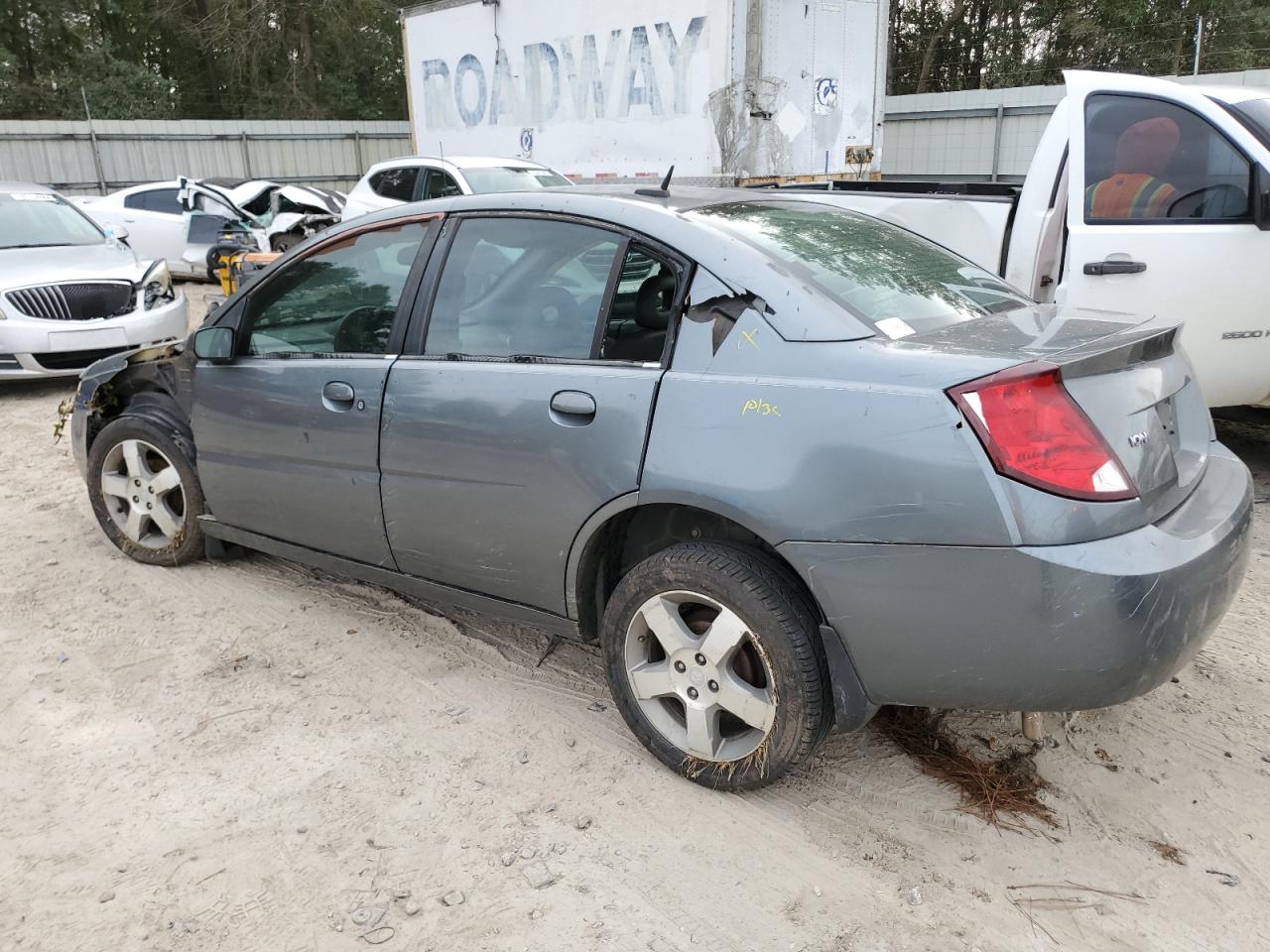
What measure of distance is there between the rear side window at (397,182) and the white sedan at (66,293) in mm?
2806

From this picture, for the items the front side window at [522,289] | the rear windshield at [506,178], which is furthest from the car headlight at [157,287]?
the front side window at [522,289]

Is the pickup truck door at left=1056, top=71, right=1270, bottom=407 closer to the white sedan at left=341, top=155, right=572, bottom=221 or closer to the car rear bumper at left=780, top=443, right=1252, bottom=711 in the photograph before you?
the car rear bumper at left=780, top=443, right=1252, bottom=711

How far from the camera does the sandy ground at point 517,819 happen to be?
2.42 m

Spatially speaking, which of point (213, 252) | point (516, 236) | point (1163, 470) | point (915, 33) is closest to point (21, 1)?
→ point (213, 252)

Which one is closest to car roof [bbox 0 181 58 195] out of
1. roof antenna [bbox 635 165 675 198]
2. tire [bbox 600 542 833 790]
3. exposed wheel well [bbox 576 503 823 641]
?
roof antenna [bbox 635 165 675 198]

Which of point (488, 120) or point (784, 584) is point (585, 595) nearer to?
point (784, 584)

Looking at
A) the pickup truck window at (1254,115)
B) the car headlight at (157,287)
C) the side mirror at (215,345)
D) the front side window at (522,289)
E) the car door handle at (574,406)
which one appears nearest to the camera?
the car door handle at (574,406)

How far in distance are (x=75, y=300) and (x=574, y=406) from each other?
7194 mm

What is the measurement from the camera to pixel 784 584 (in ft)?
8.75

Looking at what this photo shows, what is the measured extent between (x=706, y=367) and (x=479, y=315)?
95cm

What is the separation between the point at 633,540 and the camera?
3.11 meters

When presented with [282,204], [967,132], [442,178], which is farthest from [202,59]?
[442,178]

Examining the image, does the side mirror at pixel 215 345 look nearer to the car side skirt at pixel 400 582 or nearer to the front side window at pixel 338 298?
the front side window at pixel 338 298

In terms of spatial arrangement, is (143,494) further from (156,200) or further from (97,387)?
(156,200)
